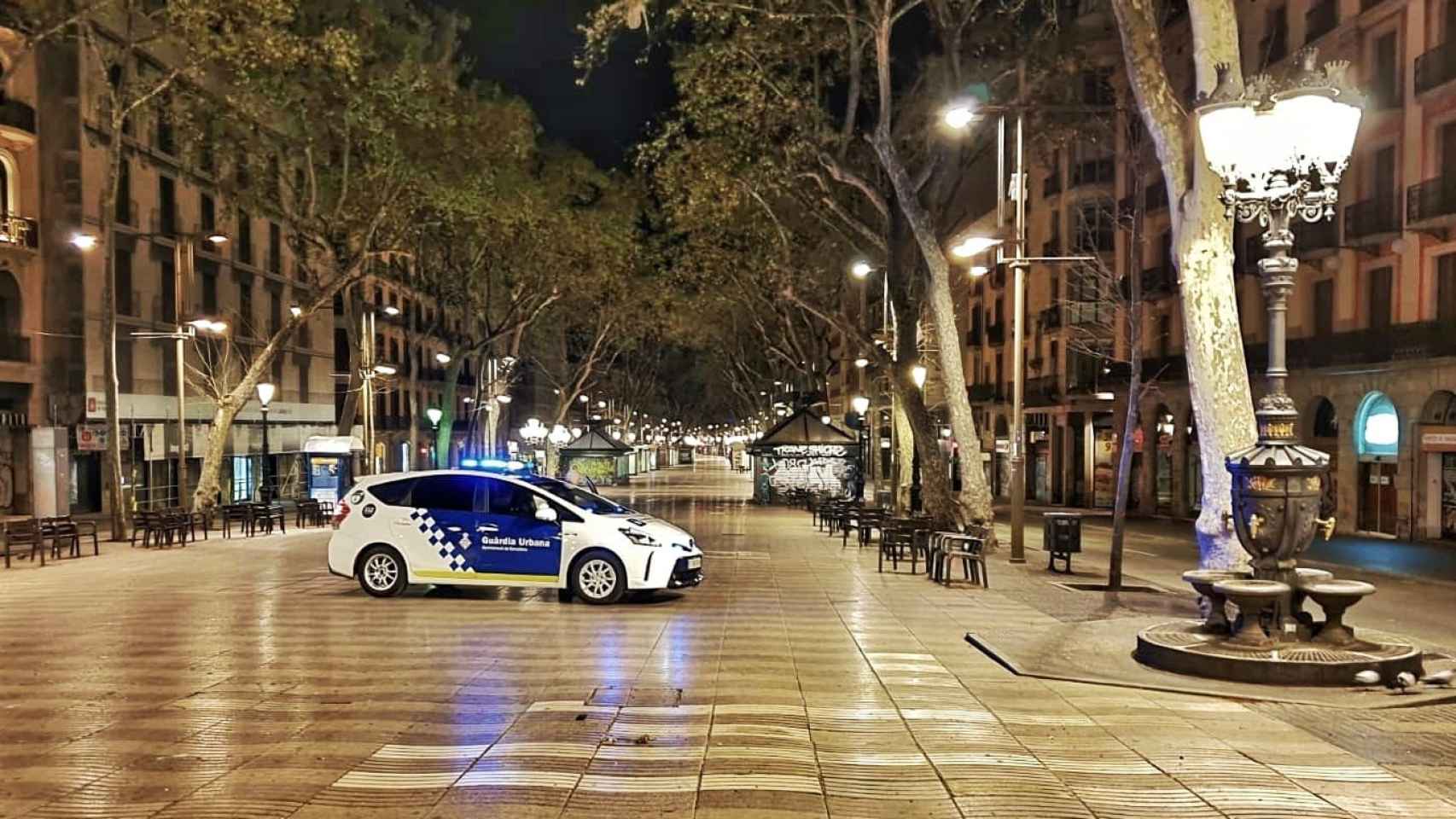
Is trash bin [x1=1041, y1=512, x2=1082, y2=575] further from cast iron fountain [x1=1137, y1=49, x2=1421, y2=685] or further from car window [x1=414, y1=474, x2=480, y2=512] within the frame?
car window [x1=414, y1=474, x2=480, y2=512]

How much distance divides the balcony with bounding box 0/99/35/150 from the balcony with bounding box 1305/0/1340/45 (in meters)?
36.2

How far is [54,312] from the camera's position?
34.2m

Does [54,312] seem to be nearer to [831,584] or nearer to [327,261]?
[327,261]

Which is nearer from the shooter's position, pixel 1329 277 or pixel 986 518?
pixel 986 518

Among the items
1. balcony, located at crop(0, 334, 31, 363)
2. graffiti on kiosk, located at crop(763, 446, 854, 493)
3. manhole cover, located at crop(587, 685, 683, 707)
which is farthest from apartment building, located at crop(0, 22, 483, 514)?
manhole cover, located at crop(587, 685, 683, 707)

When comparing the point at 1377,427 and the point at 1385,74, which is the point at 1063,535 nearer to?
the point at 1377,427

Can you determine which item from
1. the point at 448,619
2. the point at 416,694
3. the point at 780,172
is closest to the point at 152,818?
the point at 416,694

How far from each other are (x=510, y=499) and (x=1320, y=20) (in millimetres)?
27687

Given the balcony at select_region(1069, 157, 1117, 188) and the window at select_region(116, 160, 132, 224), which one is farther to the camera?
the balcony at select_region(1069, 157, 1117, 188)

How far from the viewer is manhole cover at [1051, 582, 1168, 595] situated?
660 inches

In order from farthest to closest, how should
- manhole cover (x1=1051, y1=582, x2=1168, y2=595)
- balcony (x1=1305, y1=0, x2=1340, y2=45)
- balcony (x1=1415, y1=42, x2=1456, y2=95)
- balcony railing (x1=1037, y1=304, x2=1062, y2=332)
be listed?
1. balcony railing (x1=1037, y1=304, x2=1062, y2=332)
2. balcony (x1=1305, y1=0, x2=1340, y2=45)
3. balcony (x1=1415, y1=42, x2=1456, y2=95)
4. manhole cover (x1=1051, y1=582, x2=1168, y2=595)

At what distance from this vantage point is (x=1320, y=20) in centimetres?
3081

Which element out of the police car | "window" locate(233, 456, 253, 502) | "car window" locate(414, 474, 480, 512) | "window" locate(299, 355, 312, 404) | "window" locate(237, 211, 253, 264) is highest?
"window" locate(237, 211, 253, 264)

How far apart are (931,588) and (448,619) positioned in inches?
290
